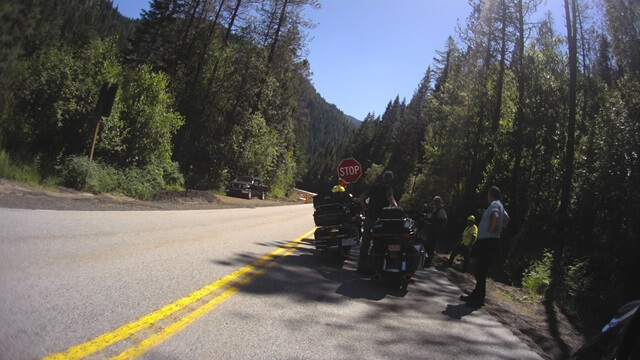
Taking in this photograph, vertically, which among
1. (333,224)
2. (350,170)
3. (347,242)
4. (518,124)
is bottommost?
(347,242)

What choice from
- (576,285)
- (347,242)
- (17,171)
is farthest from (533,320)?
(17,171)

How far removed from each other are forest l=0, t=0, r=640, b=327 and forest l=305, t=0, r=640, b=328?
0.07m

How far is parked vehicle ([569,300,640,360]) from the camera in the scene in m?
1.69

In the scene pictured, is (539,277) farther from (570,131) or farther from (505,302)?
(570,131)

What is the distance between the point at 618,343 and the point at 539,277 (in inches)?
379

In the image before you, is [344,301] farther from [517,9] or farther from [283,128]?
[283,128]

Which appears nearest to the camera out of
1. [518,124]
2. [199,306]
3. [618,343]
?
[618,343]

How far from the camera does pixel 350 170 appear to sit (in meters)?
16.1

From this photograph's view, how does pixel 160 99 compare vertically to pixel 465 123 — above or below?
below

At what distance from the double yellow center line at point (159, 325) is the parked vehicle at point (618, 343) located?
305 cm

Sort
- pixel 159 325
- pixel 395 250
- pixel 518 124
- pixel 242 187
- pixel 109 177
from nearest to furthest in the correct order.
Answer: pixel 159 325 → pixel 395 250 → pixel 109 177 → pixel 518 124 → pixel 242 187

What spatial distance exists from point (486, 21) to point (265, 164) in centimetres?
2472

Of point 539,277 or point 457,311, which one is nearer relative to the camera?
point 457,311

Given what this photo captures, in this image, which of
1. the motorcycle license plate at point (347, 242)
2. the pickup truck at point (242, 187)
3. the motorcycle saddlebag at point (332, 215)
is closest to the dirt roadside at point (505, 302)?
the motorcycle license plate at point (347, 242)
